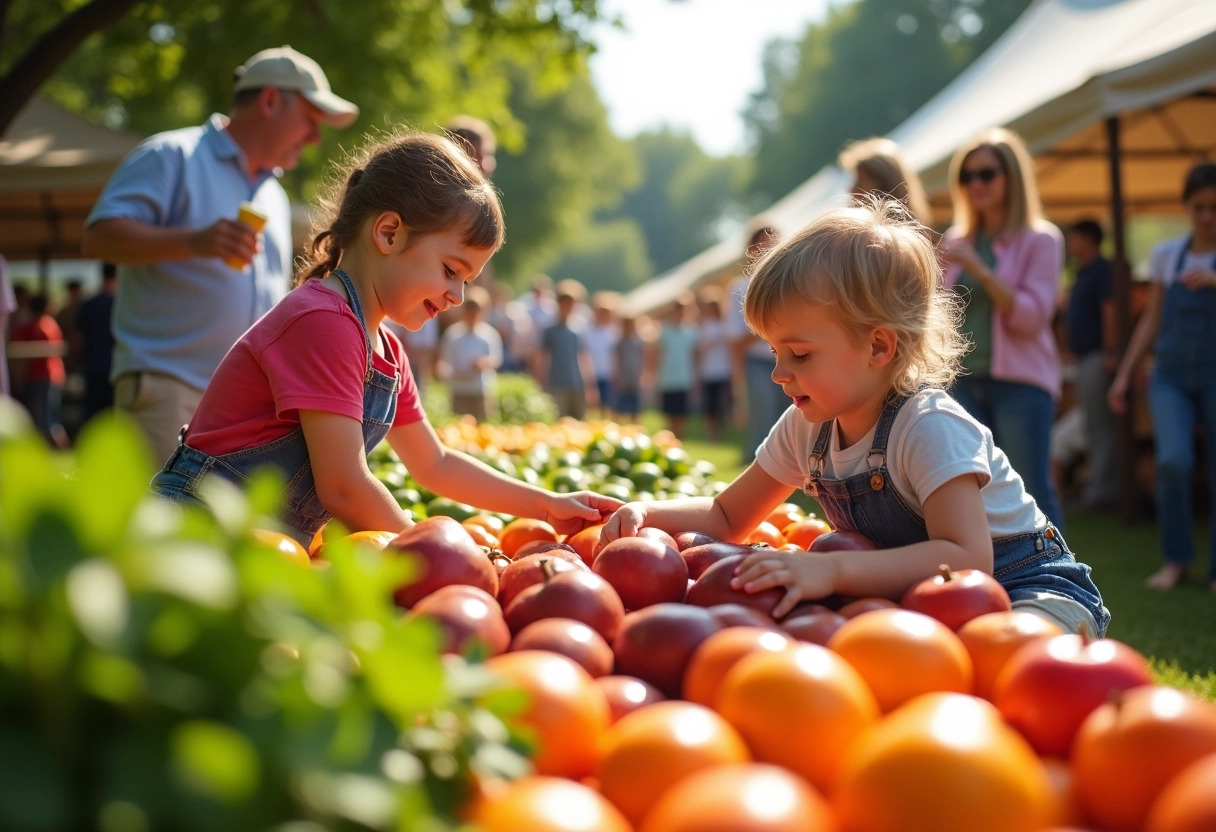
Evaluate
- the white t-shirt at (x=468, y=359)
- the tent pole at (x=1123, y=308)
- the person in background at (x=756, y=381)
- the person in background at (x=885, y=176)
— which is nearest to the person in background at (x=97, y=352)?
the white t-shirt at (x=468, y=359)

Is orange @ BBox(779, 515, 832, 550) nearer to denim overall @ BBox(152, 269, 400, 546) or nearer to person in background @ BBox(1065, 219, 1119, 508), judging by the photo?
denim overall @ BBox(152, 269, 400, 546)

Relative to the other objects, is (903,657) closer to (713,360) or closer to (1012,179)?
(1012,179)

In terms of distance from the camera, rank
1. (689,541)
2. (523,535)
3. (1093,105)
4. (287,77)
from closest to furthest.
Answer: (689,541) < (523,535) < (287,77) < (1093,105)

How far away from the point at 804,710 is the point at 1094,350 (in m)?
8.31

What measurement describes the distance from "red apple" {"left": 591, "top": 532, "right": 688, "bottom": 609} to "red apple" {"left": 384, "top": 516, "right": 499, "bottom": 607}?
21 centimetres

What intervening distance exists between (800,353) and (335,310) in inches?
43.3

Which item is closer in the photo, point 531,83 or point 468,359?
point 468,359

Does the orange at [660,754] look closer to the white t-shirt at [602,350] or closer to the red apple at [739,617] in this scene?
the red apple at [739,617]

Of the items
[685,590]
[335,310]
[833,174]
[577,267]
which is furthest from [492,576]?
[577,267]

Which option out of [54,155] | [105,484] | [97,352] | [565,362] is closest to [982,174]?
[105,484]

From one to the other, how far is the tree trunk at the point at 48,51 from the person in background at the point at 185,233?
3.75 metres

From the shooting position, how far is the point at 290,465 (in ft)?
8.82

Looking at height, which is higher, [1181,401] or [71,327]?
[1181,401]

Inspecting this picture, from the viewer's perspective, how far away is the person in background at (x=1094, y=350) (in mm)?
8586
